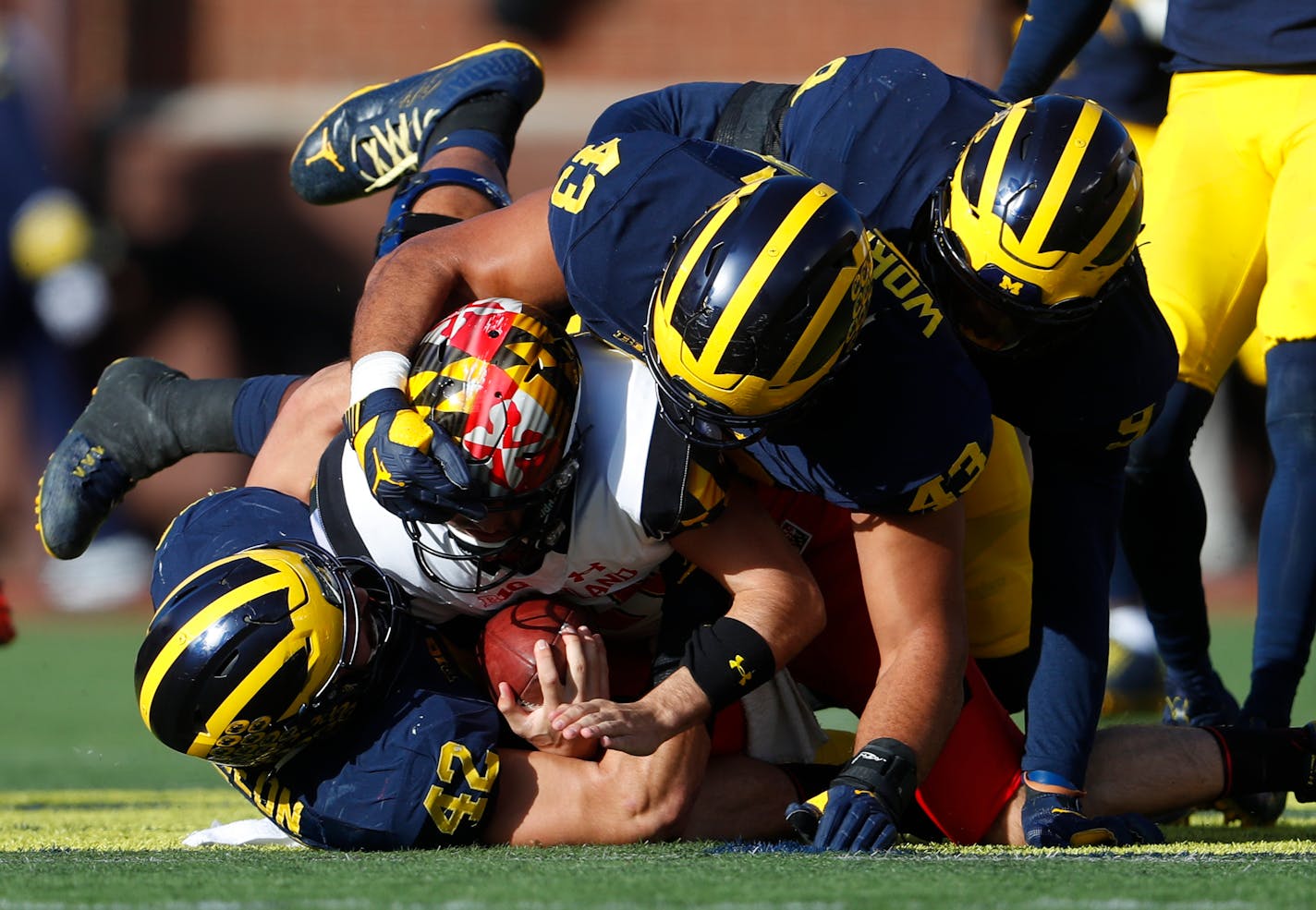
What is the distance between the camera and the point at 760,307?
3.04 metres

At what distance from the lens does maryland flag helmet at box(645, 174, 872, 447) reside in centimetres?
304

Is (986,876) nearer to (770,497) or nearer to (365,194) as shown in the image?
(770,497)

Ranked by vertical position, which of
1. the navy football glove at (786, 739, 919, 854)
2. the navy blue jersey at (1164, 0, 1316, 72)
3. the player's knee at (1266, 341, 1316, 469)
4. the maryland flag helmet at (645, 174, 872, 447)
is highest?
the navy blue jersey at (1164, 0, 1316, 72)

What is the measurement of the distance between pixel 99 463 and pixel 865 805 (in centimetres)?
233

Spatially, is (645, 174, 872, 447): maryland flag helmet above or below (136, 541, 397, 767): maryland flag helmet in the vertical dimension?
above

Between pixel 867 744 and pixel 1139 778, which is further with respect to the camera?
pixel 1139 778

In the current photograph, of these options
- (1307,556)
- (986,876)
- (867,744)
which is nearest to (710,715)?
(867,744)

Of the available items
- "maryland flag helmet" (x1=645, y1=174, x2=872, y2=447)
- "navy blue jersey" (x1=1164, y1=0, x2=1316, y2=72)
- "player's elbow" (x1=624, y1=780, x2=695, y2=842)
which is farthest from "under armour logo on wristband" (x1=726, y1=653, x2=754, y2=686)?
"navy blue jersey" (x1=1164, y1=0, x2=1316, y2=72)

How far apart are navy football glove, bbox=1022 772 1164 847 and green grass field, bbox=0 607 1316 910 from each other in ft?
0.24

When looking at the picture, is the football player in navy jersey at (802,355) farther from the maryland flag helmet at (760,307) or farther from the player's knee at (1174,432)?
the player's knee at (1174,432)

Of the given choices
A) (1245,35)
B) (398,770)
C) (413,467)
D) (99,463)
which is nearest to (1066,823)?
(398,770)

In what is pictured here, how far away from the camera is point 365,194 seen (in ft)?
16.8

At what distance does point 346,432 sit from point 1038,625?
1.47 metres

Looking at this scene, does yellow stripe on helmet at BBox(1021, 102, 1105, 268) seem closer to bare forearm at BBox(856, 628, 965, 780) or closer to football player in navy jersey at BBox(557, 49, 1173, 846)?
football player in navy jersey at BBox(557, 49, 1173, 846)
